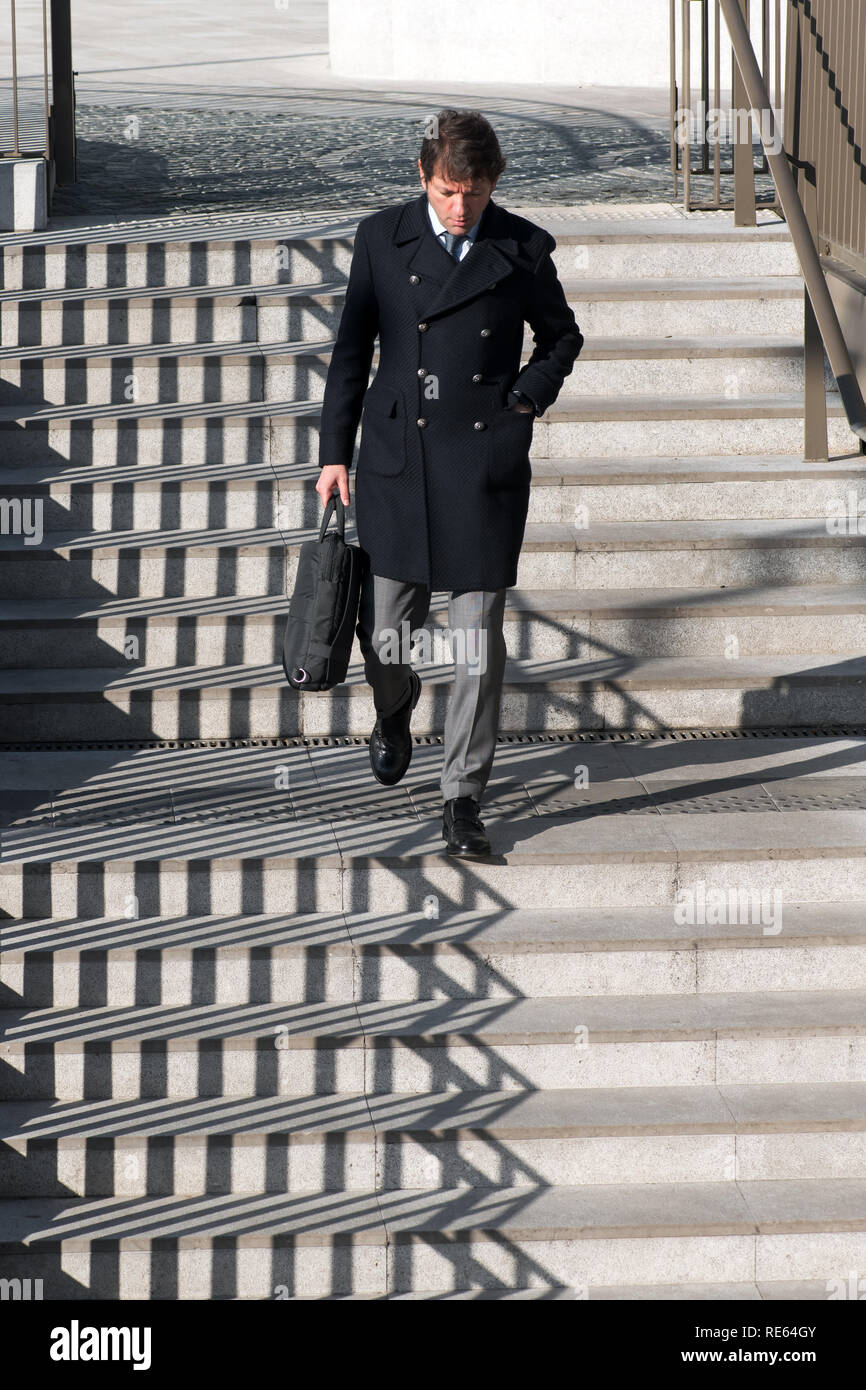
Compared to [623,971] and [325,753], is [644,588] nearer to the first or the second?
[325,753]

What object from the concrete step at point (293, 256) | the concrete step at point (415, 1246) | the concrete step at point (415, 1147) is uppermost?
the concrete step at point (293, 256)

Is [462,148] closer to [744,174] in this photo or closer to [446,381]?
[446,381]

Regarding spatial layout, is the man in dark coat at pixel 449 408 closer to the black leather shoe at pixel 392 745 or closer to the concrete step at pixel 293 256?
the black leather shoe at pixel 392 745

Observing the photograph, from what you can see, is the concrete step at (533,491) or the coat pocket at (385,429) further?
the concrete step at (533,491)

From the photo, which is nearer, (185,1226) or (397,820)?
(185,1226)

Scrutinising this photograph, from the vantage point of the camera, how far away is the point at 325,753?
5305 mm

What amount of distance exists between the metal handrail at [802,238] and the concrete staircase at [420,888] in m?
0.51

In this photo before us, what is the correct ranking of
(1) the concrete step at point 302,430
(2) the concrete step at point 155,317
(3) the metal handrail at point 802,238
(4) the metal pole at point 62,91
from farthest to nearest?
(4) the metal pole at point 62,91
(2) the concrete step at point 155,317
(1) the concrete step at point 302,430
(3) the metal handrail at point 802,238

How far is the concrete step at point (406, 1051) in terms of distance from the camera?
13.9ft

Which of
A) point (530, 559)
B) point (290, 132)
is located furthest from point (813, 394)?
point (290, 132)

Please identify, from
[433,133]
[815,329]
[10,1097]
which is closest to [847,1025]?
[10,1097]

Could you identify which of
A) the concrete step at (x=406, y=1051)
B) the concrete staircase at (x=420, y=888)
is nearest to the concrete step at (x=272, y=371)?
the concrete staircase at (x=420, y=888)

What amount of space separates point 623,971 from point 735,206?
4.04m

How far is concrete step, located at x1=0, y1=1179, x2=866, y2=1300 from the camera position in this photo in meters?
3.91
